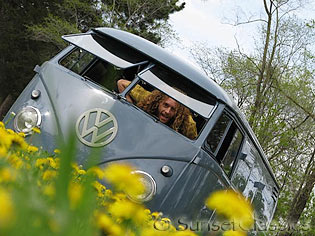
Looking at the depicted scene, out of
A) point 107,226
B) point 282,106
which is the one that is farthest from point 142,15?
point 107,226

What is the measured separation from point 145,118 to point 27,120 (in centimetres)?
115

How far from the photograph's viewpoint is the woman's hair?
4595 millimetres

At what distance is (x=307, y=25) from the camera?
17.6 meters

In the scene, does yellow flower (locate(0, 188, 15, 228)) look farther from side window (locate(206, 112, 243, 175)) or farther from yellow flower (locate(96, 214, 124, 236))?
side window (locate(206, 112, 243, 175))

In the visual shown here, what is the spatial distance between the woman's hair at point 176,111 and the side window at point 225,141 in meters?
0.32

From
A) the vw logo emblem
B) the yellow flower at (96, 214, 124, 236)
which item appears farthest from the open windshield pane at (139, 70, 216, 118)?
the yellow flower at (96, 214, 124, 236)

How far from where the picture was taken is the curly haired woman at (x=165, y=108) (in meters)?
4.58

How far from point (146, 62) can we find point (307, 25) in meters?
14.8

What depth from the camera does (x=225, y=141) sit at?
15.7 feet

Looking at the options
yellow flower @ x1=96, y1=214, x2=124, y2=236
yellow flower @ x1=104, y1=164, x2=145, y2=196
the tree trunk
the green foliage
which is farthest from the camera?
the green foliage

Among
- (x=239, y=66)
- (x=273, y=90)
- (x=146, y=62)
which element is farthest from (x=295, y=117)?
(x=146, y=62)

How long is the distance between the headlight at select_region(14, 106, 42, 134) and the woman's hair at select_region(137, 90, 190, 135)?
1094 millimetres

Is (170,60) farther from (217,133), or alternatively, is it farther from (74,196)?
(74,196)

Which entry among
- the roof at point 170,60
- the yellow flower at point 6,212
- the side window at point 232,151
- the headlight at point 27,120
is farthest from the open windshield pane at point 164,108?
the yellow flower at point 6,212
